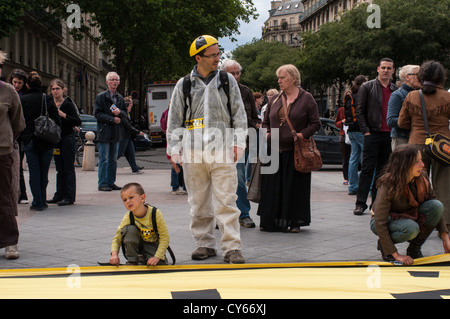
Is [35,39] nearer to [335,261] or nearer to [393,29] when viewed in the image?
[393,29]

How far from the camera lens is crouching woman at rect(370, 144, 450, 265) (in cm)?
510

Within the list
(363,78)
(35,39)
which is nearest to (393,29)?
(35,39)

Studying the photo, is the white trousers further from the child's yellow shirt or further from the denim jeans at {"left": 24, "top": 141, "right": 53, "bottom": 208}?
the denim jeans at {"left": 24, "top": 141, "right": 53, "bottom": 208}

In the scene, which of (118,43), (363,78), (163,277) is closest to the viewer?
(163,277)

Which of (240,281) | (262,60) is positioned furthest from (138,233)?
(262,60)

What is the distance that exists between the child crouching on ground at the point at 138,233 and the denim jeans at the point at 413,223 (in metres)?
1.84

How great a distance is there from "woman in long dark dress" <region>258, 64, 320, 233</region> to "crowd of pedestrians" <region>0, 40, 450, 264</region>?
0.04 ft

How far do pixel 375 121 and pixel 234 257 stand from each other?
346 centimetres

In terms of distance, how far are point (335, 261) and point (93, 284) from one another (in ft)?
7.18

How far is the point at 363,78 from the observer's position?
10.3 metres

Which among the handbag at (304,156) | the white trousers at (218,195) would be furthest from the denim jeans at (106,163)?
the white trousers at (218,195)

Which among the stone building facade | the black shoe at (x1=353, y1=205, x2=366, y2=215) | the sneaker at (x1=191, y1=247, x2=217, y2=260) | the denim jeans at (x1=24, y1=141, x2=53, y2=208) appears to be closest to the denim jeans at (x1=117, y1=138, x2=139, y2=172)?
the denim jeans at (x1=24, y1=141, x2=53, y2=208)

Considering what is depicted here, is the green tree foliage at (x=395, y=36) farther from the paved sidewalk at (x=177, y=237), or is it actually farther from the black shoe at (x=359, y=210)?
the paved sidewalk at (x=177, y=237)

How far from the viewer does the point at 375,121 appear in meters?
7.97
